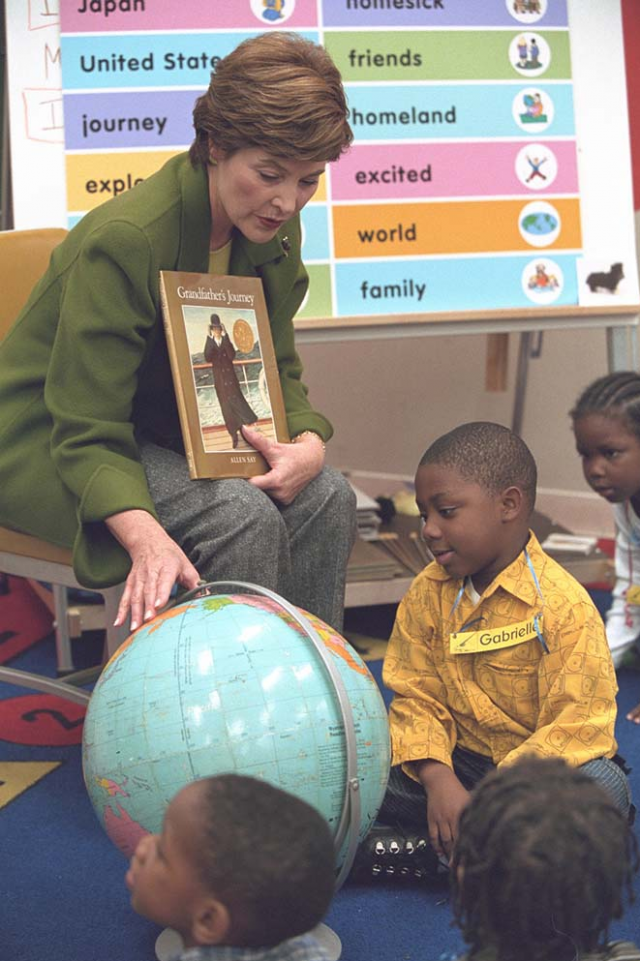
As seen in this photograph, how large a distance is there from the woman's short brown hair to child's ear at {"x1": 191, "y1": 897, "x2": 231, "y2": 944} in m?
1.29

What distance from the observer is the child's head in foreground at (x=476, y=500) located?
198 centimetres

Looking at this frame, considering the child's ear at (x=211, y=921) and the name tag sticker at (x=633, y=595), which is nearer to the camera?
the child's ear at (x=211, y=921)

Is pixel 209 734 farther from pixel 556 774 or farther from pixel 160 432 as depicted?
pixel 160 432

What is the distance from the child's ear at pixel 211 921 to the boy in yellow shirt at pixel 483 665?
2.39 ft

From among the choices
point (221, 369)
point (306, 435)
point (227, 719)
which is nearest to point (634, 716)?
point (306, 435)

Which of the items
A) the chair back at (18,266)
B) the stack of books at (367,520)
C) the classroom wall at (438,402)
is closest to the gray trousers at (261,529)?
the chair back at (18,266)

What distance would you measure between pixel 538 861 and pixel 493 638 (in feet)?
2.50

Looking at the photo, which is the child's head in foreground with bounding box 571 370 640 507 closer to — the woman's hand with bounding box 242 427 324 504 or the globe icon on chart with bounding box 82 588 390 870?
the woman's hand with bounding box 242 427 324 504

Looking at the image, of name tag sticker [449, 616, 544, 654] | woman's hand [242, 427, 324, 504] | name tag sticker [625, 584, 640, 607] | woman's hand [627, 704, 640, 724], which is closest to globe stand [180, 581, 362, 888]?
name tag sticker [449, 616, 544, 654]

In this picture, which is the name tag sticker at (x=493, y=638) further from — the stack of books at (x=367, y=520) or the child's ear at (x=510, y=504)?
the stack of books at (x=367, y=520)

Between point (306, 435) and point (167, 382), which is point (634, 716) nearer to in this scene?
point (306, 435)

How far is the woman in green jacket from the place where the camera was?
6.61ft

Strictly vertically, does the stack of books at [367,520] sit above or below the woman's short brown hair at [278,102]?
below

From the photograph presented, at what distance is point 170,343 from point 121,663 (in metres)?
0.68
